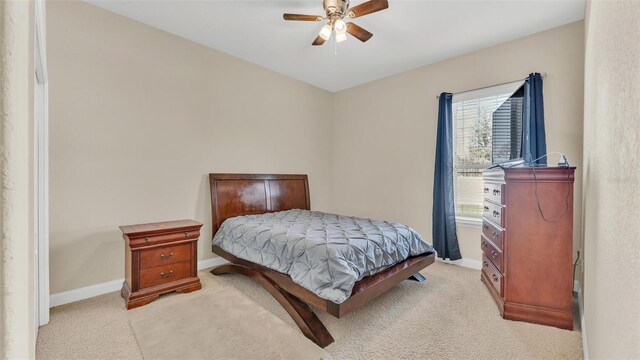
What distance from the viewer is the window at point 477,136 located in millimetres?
3051

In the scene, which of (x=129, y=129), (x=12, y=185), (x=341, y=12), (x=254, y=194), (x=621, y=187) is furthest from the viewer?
(x=254, y=194)

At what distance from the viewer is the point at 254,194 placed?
3.80 metres

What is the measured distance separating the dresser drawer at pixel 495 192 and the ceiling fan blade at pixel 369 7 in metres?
1.77

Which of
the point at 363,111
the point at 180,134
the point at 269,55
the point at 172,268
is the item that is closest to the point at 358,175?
the point at 363,111

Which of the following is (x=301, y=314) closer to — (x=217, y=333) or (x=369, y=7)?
(x=217, y=333)

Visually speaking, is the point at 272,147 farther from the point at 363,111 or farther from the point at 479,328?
the point at 479,328

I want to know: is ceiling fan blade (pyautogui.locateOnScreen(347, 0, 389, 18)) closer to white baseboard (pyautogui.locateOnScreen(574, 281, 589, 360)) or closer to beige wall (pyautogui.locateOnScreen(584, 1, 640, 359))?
beige wall (pyautogui.locateOnScreen(584, 1, 640, 359))

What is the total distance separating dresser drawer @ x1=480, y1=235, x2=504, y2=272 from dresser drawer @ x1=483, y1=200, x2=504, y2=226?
0.77 feet

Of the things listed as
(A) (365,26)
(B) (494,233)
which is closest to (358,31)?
(A) (365,26)

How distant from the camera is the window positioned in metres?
3.05

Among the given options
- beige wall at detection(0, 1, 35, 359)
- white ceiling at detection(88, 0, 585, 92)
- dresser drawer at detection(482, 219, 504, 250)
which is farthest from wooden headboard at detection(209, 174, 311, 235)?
beige wall at detection(0, 1, 35, 359)

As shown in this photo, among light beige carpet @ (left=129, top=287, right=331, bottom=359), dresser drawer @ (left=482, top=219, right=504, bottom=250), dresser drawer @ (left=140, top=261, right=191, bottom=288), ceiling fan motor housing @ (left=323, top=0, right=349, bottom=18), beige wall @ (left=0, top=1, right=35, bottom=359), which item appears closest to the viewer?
beige wall @ (left=0, top=1, right=35, bottom=359)

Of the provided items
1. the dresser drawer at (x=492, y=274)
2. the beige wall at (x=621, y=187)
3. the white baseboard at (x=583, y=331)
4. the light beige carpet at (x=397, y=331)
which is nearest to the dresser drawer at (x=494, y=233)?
the dresser drawer at (x=492, y=274)

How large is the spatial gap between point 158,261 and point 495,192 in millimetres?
3170
